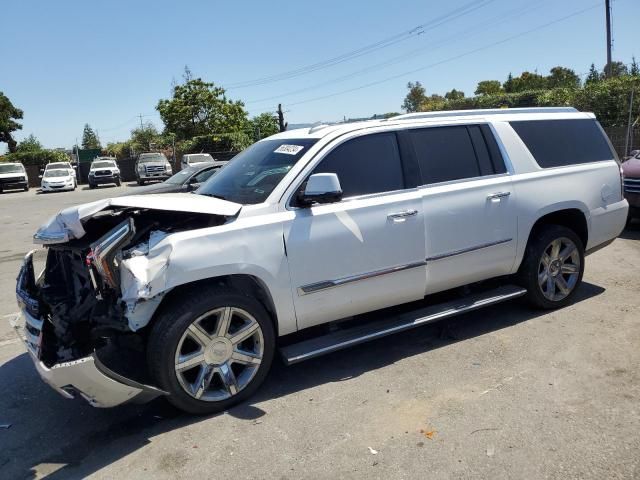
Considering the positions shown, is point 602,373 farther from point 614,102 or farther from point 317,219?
point 614,102

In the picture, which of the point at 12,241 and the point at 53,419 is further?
the point at 12,241

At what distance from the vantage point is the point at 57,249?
3.96 metres

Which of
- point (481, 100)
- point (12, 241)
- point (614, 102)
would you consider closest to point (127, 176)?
point (481, 100)

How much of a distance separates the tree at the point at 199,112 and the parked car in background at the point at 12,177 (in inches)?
613

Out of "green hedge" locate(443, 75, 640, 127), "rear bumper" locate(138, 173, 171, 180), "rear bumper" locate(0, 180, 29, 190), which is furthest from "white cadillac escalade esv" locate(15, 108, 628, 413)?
"rear bumper" locate(0, 180, 29, 190)

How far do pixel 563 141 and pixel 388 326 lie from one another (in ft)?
8.95

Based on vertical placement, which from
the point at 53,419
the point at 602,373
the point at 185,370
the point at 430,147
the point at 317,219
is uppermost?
the point at 430,147

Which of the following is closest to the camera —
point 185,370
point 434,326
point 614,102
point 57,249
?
point 185,370

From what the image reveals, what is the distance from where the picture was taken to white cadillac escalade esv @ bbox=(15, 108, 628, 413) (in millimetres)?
3377

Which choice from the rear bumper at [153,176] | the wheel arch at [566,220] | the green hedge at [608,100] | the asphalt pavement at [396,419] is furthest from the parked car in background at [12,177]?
the wheel arch at [566,220]

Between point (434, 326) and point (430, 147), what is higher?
point (430, 147)

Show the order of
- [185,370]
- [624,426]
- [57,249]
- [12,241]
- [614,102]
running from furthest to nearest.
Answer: [614,102] < [12,241] < [57,249] < [185,370] < [624,426]

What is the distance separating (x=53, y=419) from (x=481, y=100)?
3490cm

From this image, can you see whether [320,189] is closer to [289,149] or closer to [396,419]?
[289,149]
